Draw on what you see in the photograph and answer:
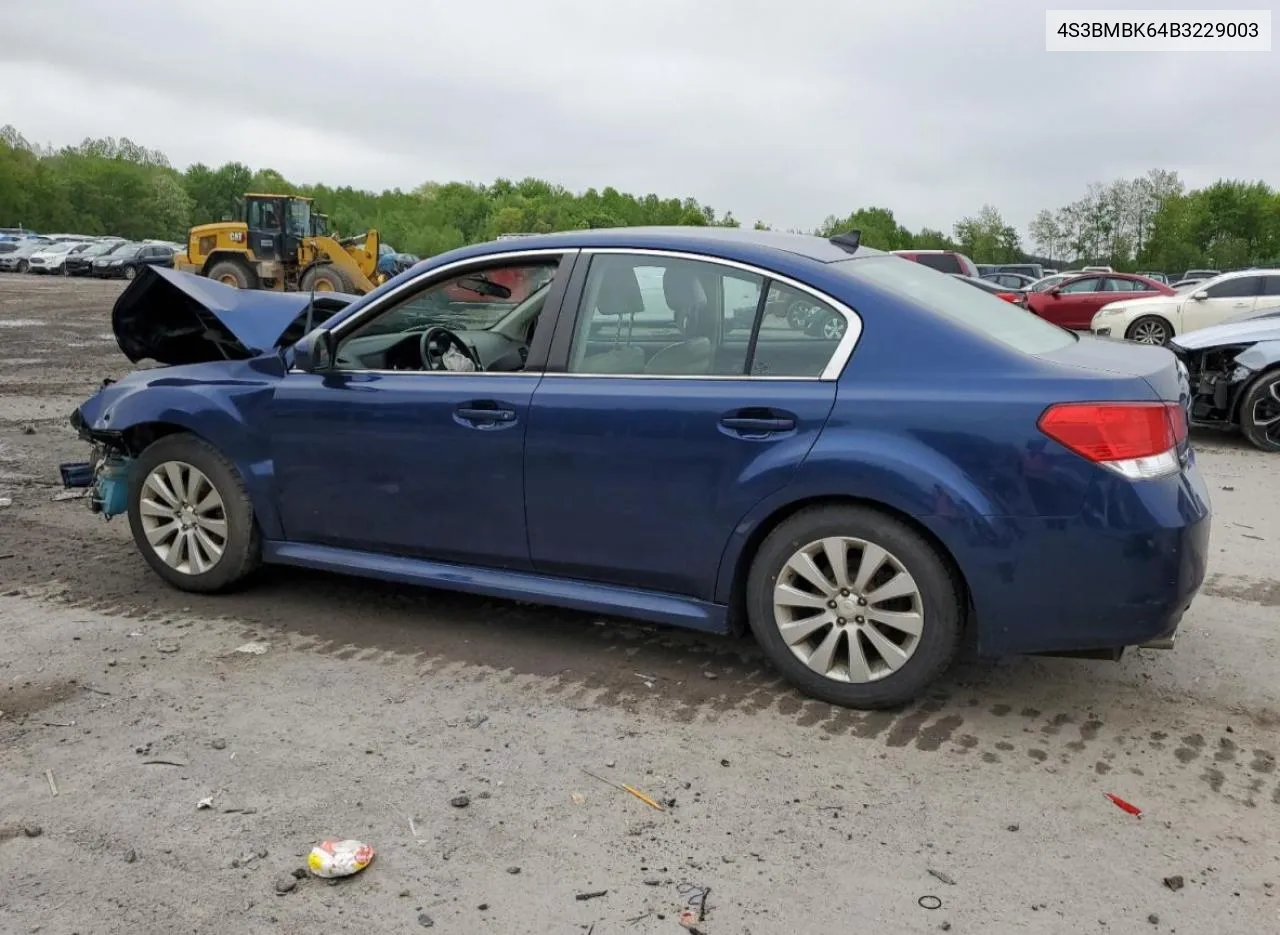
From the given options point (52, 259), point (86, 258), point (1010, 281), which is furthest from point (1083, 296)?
point (52, 259)

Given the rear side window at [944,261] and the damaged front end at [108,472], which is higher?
the rear side window at [944,261]

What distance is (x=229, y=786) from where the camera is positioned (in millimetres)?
3355

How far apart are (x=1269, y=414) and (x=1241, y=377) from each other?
0.42 m

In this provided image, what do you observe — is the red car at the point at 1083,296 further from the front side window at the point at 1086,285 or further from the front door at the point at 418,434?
the front door at the point at 418,434

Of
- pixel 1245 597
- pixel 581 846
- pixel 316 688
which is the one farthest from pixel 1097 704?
pixel 316 688

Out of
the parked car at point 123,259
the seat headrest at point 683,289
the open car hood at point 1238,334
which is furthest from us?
the parked car at point 123,259

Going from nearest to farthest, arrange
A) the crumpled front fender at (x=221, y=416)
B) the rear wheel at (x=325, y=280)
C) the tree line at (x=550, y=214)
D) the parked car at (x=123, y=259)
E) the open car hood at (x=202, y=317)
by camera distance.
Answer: the crumpled front fender at (x=221, y=416), the open car hood at (x=202, y=317), the rear wheel at (x=325, y=280), the parked car at (x=123, y=259), the tree line at (x=550, y=214)

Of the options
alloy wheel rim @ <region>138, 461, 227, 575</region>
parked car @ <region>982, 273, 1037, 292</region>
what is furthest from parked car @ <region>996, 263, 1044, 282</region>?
alloy wheel rim @ <region>138, 461, 227, 575</region>

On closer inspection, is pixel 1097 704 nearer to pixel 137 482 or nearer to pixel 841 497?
pixel 841 497

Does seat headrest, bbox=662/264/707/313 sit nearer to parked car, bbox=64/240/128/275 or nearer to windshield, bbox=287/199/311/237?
windshield, bbox=287/199/311/237

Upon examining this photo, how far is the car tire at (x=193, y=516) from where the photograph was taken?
16.3 ft

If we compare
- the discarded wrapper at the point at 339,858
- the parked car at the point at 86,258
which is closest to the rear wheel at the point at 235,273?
the parked car at the point at 86,258

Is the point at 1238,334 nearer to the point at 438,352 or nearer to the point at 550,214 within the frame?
the point at 438,352

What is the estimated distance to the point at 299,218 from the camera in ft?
95.2
